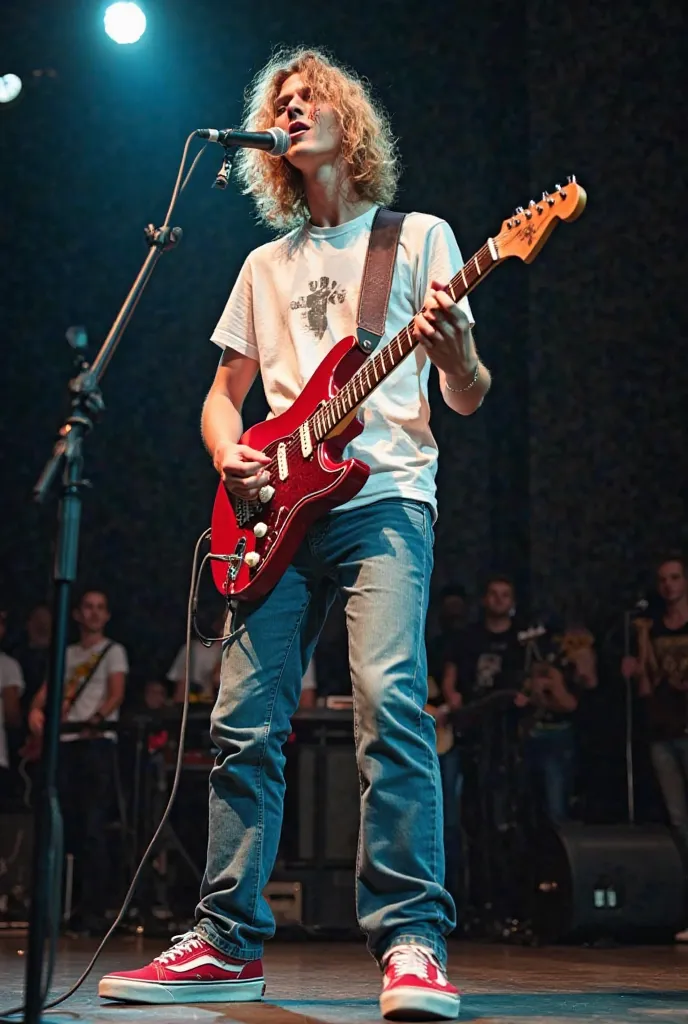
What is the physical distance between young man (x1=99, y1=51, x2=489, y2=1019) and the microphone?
6 centimetres

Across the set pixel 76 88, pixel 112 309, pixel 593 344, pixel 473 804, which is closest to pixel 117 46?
pixel 76 88

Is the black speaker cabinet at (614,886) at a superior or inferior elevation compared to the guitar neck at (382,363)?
inferior

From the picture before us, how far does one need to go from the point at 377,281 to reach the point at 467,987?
156cm

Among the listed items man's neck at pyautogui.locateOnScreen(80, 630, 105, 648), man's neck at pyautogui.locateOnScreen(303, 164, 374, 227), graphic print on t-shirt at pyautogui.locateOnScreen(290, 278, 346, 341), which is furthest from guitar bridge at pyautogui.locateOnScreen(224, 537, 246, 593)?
man's neck at pyautogui.locateOnScreen(80, 630, 105, 648)

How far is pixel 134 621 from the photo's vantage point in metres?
9.45

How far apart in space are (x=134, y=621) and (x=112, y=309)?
2.28 meters

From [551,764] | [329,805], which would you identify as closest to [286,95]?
[329,805]

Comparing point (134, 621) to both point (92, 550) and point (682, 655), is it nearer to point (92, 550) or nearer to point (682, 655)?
point (92, 550)

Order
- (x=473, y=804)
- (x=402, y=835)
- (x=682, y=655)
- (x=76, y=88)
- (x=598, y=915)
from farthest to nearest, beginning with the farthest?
1. (x=76, y=88)
2. (x=473, y=804)
3. (x=682, y=655)
4. (x=598, y=915)
5. (x=402, y=835)

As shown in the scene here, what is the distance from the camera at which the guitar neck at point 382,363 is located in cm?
234

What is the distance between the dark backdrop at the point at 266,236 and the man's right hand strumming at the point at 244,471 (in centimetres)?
596

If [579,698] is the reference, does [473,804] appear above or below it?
below

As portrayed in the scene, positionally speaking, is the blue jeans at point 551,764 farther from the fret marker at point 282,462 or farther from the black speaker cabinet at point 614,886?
the fret marker at point 282,462

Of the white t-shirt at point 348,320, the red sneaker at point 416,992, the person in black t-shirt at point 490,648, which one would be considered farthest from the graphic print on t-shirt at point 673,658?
the red sneaker at point 416,992
